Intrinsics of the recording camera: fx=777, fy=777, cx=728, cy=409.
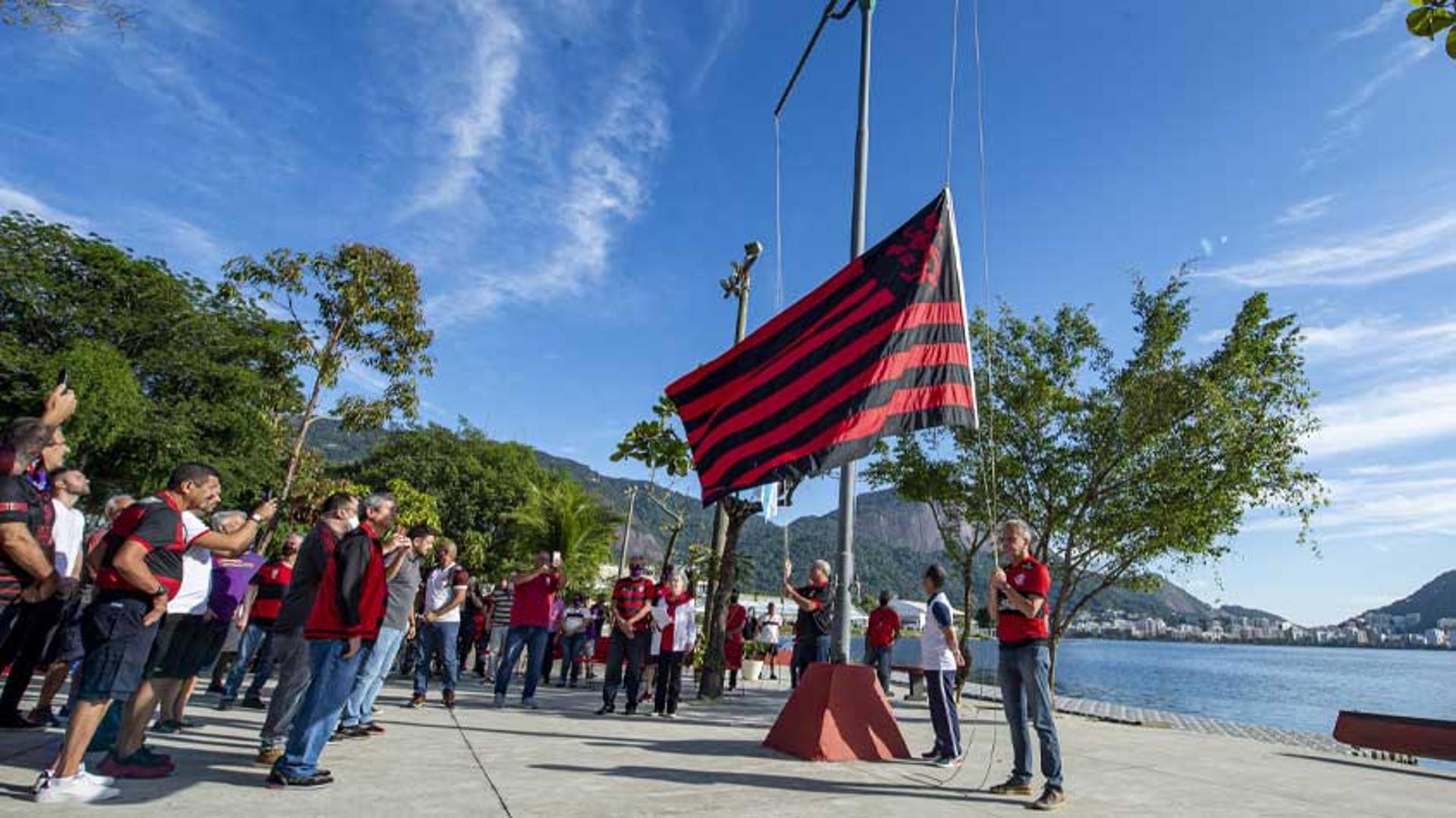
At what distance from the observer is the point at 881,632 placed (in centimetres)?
1252

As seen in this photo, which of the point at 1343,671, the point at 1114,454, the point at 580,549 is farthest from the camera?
the point at 1343,671

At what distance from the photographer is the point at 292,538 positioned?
8.49 m

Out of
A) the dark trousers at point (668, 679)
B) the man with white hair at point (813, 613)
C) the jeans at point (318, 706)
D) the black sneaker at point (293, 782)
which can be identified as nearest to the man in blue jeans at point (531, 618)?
the dark trousers at point (668, 679)

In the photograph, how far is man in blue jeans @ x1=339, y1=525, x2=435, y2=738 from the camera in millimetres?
7023

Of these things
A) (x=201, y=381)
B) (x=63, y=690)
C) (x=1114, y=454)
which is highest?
(x=201, y=381)

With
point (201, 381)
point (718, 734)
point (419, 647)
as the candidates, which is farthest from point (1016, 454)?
point (201, 381)

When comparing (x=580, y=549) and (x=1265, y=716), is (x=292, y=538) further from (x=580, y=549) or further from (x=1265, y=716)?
(x=1265, y=716)

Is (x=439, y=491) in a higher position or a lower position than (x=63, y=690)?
higher

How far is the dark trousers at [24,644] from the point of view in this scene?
6.38m

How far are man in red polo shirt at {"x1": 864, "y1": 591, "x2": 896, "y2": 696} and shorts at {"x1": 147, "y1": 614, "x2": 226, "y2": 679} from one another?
8836 mm

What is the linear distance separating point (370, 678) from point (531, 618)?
324cm

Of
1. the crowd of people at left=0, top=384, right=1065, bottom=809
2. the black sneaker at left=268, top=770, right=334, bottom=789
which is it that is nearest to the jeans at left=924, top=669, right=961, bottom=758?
the crowd of people at left=0, top=384, right=1065, bottom=809

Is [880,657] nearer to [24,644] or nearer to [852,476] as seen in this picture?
[852,476]

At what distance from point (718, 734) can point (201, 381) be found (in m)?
36.4
